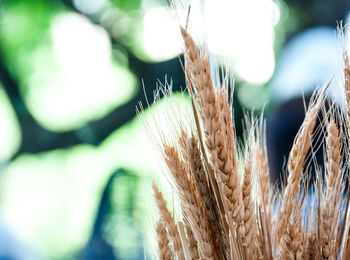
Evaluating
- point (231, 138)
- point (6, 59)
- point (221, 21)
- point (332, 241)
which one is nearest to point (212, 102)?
point (231, 138)

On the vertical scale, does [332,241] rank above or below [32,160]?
above

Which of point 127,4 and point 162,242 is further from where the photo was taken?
point 127,4

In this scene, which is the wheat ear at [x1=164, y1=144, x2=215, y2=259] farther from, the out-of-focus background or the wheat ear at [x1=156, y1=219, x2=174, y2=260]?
the out-of-focus background

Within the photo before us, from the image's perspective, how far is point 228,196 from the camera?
15.4 inches

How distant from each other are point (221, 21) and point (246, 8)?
103 mm

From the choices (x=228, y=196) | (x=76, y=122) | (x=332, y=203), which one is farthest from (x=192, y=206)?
(x=76, y=122)

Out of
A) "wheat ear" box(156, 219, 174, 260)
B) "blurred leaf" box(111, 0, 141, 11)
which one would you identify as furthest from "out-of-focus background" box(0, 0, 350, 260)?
"wheat ear" box(156, 219, 174, 260)

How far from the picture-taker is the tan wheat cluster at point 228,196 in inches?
15.1

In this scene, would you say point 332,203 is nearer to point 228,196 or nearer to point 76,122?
point 228,196

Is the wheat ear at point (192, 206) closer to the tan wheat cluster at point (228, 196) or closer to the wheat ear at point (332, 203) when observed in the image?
the tan wheat cluster at point (228, 196)

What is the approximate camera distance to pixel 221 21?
127cm

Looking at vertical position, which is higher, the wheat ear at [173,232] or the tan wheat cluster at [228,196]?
the tan wheat cluster at [228,196]

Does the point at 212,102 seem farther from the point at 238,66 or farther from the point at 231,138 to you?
the point at 238,66

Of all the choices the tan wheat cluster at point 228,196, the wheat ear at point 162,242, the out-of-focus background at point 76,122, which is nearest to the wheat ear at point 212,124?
the tan wheat cluster at point 228,196
